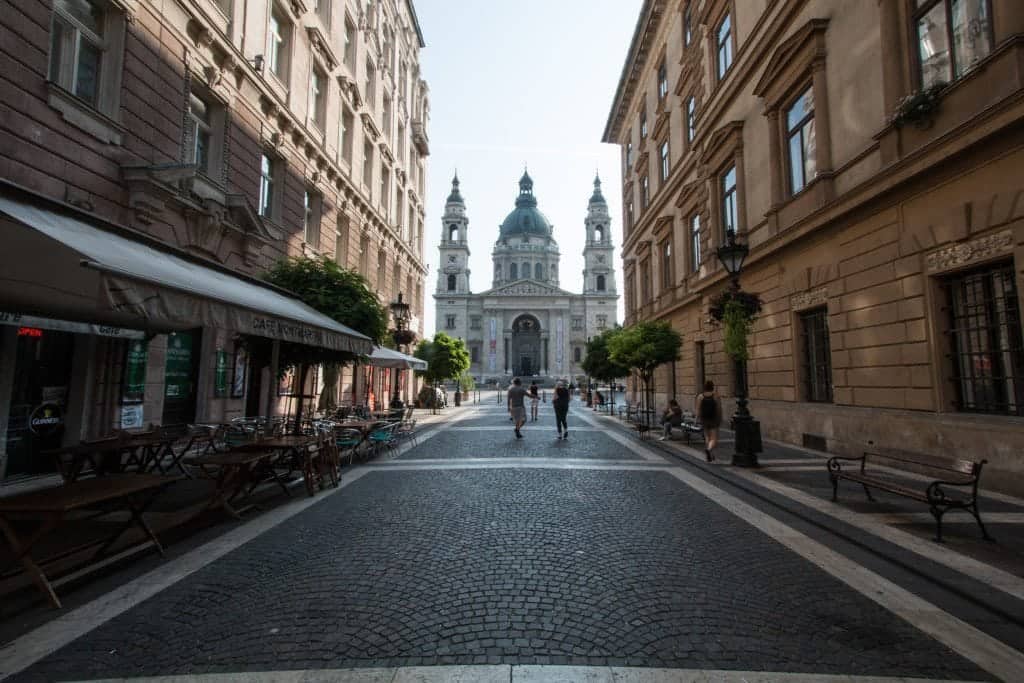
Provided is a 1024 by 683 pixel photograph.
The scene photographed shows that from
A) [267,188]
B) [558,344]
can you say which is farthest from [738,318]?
[558,344]

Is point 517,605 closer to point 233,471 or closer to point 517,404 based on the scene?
point 233,471

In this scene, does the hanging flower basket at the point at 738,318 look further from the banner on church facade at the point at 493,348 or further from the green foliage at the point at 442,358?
the banner on church facade at the point at 493,348

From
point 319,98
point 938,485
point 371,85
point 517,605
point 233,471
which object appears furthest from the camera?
point 371,85

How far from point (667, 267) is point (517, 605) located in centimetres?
2148

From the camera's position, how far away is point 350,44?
20.0 m

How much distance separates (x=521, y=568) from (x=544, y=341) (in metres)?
78.4

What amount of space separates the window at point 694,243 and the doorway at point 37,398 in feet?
59.8

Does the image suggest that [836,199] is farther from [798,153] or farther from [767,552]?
[767,552]

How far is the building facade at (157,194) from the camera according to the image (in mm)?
5840

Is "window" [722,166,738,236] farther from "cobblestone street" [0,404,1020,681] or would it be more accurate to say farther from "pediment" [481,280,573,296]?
"pediment" [481,280,573,296]

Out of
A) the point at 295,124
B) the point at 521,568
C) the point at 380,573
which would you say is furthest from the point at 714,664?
the point at 295,124

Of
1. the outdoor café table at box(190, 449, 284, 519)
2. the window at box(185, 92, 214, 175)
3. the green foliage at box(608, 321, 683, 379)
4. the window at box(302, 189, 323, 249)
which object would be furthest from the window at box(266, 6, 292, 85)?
the green foliage at box(608, 321, 683, 379)

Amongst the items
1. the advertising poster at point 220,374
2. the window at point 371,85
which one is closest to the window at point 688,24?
the window at point 371,85

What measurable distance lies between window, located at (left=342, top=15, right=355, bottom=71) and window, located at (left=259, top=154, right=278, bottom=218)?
7787 mm
